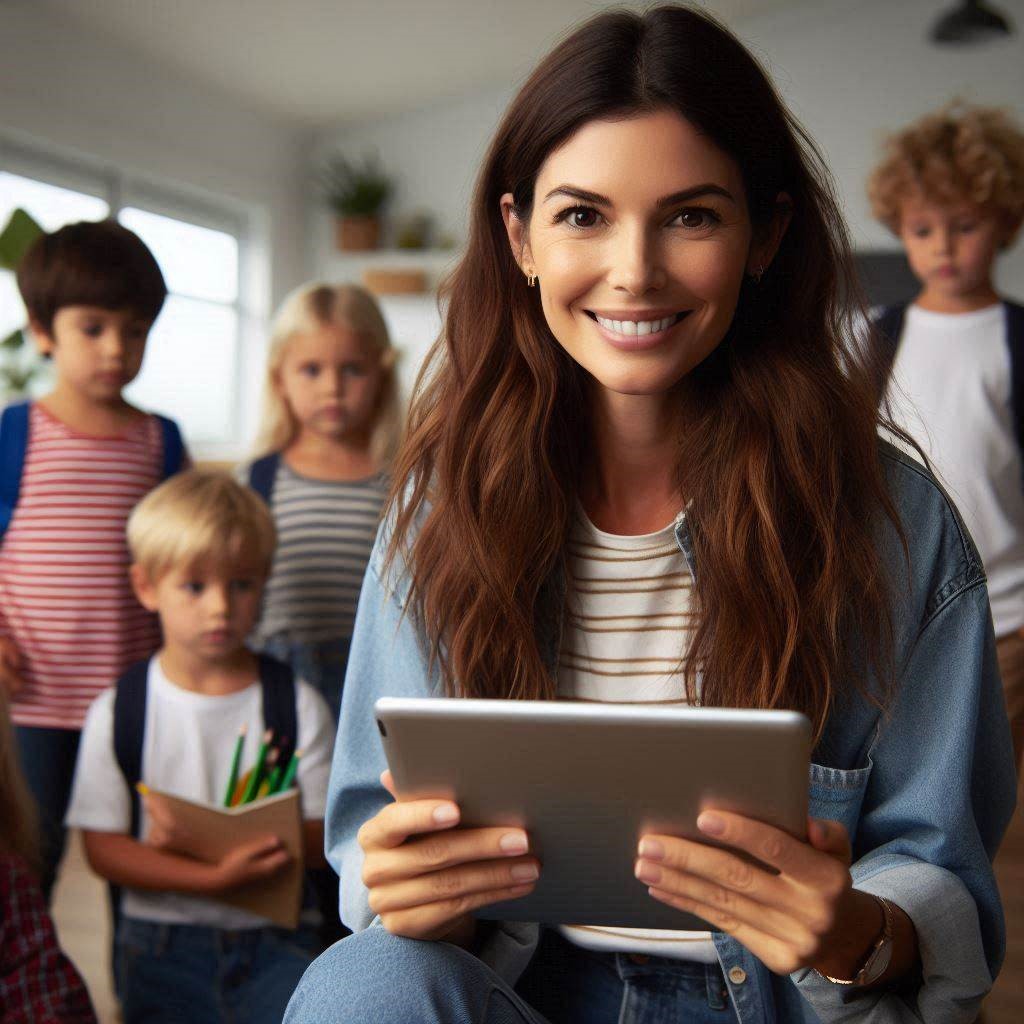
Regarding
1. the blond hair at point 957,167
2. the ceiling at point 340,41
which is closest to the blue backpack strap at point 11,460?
the blond hair at point 957,167

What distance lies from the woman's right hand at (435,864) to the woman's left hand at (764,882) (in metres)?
0.11

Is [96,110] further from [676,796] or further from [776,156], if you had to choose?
[676,796]

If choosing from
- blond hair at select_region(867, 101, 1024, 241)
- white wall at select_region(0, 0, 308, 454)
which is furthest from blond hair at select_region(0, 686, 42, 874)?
white wall at select_region(0, 0, 308, 454)

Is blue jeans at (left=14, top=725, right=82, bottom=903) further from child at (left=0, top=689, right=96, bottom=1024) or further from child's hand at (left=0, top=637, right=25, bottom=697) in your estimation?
child at (left=0, top=689, right=96, bottom=1024)

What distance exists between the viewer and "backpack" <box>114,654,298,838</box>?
6.09 ft

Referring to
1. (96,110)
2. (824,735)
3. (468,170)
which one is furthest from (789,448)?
(468,170)

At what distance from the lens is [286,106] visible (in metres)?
7.06

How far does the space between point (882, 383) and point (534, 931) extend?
661 mm

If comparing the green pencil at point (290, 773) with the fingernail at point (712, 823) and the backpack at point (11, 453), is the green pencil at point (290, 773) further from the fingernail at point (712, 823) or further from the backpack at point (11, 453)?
the fingernail at point (712, 823)

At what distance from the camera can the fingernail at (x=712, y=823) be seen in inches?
33.2

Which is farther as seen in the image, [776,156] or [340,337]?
[340,337]

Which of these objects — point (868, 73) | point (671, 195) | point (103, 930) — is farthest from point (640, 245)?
point (868, 73)

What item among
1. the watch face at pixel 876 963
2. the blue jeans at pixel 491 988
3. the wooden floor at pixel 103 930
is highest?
the watch face at pixel 876 963

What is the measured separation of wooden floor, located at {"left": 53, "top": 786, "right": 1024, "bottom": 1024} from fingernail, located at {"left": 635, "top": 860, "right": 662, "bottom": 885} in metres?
1.34
